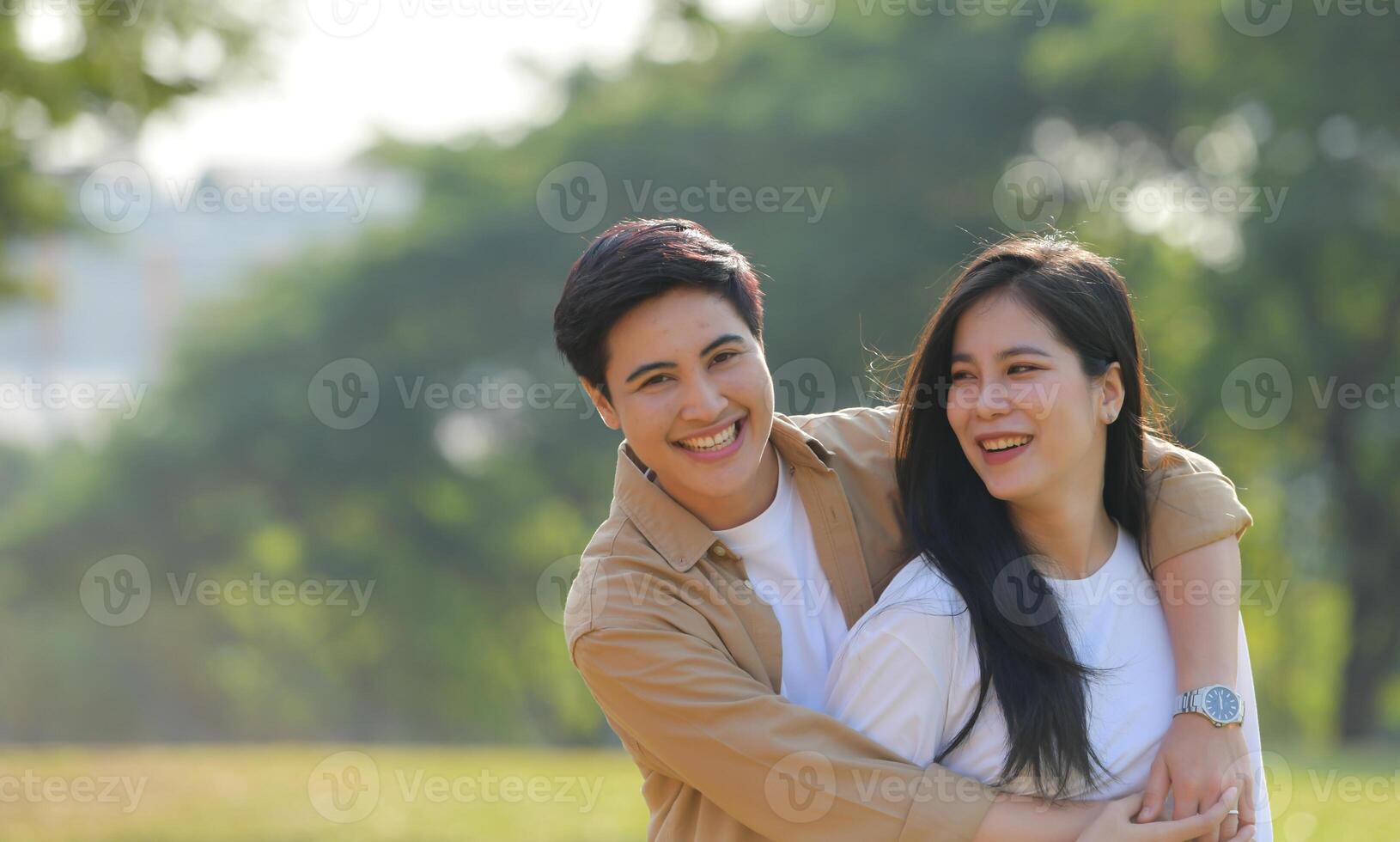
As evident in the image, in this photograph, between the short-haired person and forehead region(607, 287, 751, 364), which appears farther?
forehead region(607, 287, 751, 364)

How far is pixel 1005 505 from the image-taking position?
290cm

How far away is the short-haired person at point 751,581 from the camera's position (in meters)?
2.53

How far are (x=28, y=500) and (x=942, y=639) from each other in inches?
759

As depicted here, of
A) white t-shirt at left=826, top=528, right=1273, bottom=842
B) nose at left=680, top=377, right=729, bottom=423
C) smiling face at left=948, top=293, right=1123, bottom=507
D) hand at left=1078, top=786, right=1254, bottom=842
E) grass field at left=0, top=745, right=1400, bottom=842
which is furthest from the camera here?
grass field at left=0, top=745, right=1400, bottom=842

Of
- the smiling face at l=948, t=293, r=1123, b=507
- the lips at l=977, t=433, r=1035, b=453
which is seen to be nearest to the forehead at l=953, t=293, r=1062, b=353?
the smiling face at l=948, t=293, r=1123, b=507

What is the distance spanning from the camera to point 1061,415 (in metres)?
2.70

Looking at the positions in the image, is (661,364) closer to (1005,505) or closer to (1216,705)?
(1005,505)

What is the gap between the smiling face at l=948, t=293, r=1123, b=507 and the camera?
106 inches

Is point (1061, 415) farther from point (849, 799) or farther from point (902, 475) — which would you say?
point (849, 799)

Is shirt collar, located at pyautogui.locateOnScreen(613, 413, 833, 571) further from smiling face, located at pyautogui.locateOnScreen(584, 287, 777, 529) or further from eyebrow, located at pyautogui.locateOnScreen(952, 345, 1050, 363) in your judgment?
eyebrow, located at pyautogui.locateOnScreen(952, 345, 1050, 363)

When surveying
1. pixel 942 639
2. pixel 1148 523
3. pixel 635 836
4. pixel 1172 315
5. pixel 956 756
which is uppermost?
pixel 1172 315

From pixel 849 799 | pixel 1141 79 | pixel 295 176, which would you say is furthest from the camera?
pixel 295 176

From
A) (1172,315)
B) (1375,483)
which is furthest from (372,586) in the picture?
(1375,483)

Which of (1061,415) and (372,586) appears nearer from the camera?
(1061,415)
